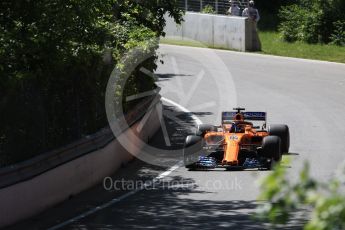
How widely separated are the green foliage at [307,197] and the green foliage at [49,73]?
9100 millimetres

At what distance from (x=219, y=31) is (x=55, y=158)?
2595cm

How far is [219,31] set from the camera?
38.2 m

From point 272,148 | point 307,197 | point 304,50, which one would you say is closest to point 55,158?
point 272,148

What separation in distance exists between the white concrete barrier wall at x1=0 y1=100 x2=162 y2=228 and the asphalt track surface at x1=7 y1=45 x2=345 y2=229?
0.16 metres

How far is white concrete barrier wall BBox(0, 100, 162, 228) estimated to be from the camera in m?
11.2

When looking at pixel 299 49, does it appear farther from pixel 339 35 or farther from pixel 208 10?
pixel 208 10

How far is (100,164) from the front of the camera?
47.2 feet

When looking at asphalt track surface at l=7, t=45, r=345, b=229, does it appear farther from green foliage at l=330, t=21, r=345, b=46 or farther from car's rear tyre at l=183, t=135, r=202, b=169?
green foliage at l=330, t=21, r=345, b=46

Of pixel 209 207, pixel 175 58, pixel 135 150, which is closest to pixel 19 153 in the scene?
pixel 209 207

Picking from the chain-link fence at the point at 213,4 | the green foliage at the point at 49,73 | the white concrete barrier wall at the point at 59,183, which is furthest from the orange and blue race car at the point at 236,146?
the chain-link fence at the point at 213,4

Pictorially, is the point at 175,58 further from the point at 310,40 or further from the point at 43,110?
the point at 43,110

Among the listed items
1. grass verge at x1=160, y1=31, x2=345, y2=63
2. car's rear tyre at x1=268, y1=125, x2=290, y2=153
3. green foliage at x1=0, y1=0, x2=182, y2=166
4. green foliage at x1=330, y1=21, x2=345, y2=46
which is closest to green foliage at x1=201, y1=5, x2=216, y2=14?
grass verge at x1=160, y1=31, x2=345, y2=63

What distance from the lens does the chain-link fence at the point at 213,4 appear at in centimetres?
4112

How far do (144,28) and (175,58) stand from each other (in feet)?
50.5
